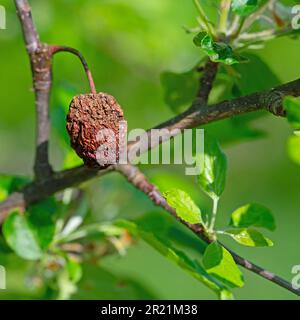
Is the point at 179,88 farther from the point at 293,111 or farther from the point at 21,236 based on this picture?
the point at 293,111

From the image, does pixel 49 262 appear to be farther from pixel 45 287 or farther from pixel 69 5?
pixel 69 5

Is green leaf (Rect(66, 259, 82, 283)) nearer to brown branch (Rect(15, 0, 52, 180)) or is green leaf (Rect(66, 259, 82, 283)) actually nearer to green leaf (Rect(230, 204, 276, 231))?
brown branch (Rect(15, 0, 52, 180))

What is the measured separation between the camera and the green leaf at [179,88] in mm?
1402

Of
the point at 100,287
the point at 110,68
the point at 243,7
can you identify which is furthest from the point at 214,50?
the point at 110,68

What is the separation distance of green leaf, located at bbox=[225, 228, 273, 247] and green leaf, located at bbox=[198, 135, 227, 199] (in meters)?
0.06

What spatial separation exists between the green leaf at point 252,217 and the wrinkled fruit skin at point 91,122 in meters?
0.24

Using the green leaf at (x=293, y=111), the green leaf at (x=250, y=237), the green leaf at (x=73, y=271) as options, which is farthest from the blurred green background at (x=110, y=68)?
the green leaf at (x=293, y=111)

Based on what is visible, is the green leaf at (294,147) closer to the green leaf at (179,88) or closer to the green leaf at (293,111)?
the green leaf at (179,88)

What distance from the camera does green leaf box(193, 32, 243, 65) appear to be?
105 centimetres

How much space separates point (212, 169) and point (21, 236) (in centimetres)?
39

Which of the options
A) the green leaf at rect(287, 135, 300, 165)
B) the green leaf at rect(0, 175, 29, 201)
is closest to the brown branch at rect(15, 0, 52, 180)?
the green leaf at rect(0, 175, 29, 201)
